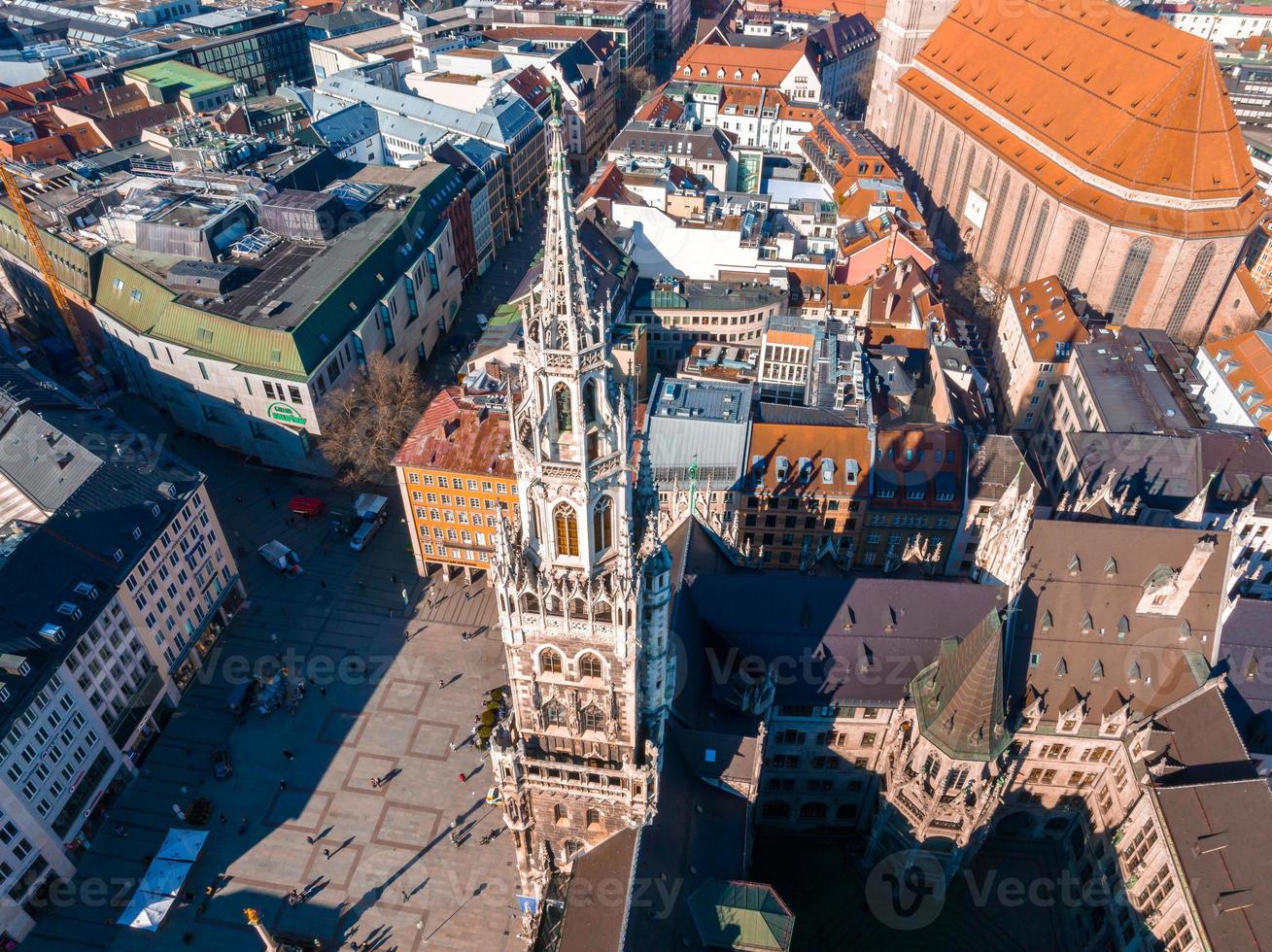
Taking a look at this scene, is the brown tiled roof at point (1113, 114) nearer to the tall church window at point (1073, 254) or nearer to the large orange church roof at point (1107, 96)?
the large orange church roof at point (1107, 96)

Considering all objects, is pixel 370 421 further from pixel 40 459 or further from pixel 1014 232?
pixel 1014 232

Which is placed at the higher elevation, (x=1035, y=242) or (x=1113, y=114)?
(x=1113, y=114)

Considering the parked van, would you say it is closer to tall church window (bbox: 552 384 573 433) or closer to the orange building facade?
the orange building facade

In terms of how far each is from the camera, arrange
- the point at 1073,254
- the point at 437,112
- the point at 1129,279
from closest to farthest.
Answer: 1. the point at 1129,279
2. the point at 1073,254
3. the point at 437,112

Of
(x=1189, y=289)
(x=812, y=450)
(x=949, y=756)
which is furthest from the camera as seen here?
(x=1189, y=289)

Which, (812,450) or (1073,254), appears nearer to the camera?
(812,450)

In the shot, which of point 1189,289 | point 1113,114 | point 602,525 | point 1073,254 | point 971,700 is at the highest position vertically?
point 602,525

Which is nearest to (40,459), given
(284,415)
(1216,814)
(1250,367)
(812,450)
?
(284,415)

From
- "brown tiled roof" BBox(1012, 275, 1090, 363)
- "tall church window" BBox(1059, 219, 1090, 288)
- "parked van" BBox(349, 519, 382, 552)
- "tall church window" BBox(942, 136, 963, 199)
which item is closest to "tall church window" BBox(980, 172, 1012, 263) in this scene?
"tall church window" BBox(942, 136, 963, 199)
